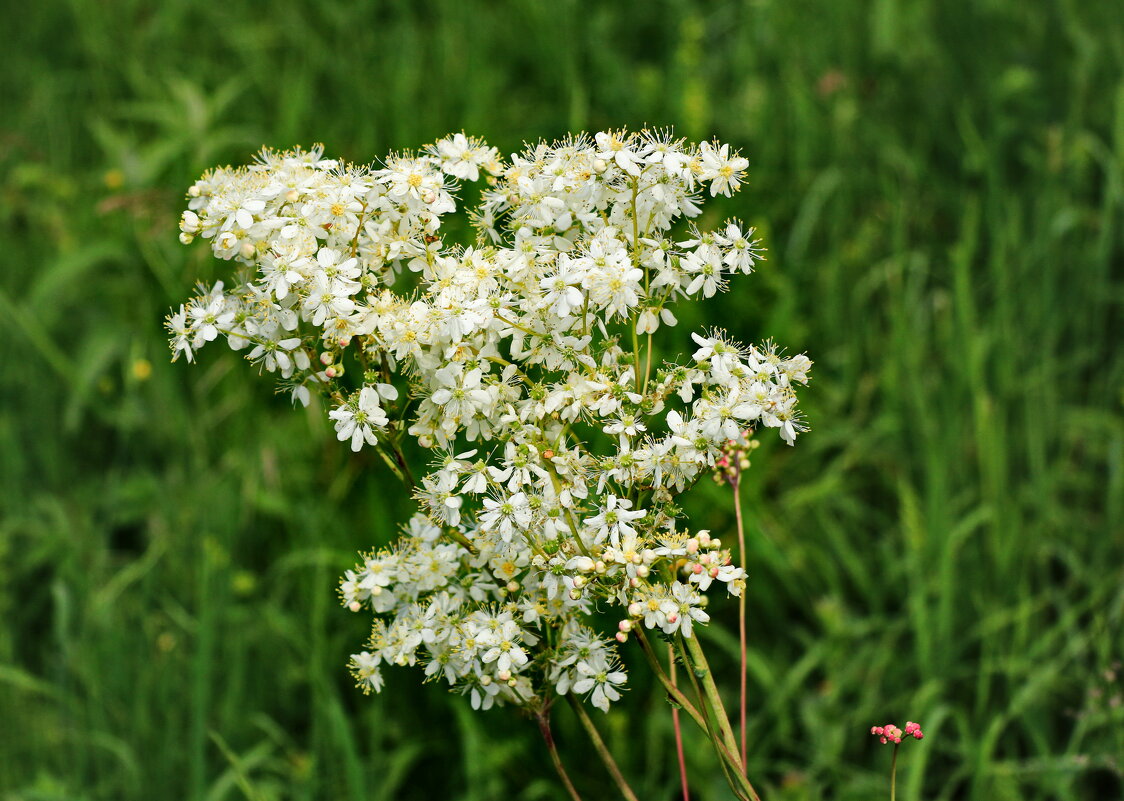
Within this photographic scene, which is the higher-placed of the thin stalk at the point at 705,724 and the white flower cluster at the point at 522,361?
the white flower cluster at the point at 522,361

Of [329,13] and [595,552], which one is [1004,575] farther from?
[329,13]

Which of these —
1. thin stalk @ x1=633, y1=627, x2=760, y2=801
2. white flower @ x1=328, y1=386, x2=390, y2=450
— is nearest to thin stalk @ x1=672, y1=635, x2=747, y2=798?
thin stalk @ x1=633, y1=627, x2=760, y2=801

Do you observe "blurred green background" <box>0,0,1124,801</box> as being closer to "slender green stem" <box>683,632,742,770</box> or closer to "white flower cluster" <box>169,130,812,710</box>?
"white flower cluster" <box>169,130,812,710</box>

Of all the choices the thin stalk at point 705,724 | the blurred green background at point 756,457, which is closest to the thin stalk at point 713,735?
the thin stalk at point 705,724

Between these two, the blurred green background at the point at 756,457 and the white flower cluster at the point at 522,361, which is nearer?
the white flower cluster at the point at 522,361

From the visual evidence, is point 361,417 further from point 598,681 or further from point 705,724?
point 705,724

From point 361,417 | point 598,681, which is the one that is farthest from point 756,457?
point 361,417

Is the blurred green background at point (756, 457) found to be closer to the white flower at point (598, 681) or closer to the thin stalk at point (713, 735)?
the white flower at point (598, 681)
